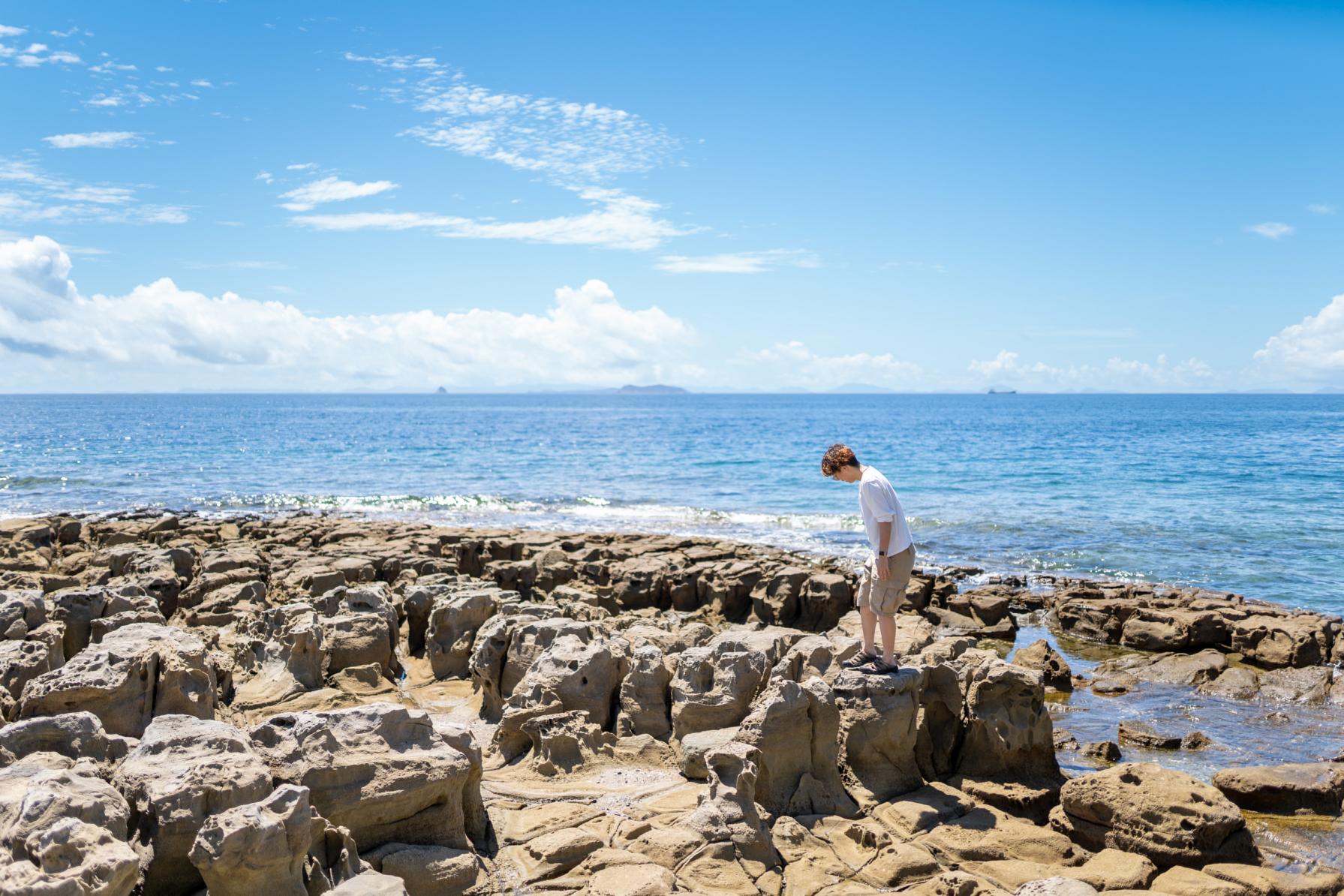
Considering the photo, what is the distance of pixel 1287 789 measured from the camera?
756 centimetres

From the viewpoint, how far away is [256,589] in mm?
12547

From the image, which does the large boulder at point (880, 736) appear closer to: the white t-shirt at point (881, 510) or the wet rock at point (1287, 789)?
the white t-shirt at point (881, 510)

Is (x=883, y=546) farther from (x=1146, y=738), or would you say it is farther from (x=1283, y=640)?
(x=1283, y=640)

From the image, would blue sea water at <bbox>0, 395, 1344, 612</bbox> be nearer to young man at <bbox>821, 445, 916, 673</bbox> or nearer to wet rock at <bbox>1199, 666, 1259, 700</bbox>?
wet rock at <bbox>1199, 666, 1259, 700</bbox>

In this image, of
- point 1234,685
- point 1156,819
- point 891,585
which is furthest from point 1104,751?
point 1234,685

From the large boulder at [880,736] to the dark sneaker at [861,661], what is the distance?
32 cm

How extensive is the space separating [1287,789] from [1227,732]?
8.27 feet

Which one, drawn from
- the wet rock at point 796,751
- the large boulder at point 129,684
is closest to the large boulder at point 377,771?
the large boulder at point 129,684

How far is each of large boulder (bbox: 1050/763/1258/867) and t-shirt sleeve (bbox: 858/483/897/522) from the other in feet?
7.25

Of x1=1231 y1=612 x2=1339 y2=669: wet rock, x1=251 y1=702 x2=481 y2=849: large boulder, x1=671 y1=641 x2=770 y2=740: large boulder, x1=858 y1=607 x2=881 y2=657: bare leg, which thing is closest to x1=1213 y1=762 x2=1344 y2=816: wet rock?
x1=858 y1=607 x2=881 y2=657: bare leg

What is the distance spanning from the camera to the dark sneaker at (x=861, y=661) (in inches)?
302

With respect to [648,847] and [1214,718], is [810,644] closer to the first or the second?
[648,847]

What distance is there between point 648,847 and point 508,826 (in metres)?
1.02

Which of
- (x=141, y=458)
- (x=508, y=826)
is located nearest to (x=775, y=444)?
(x=141, y=458)
